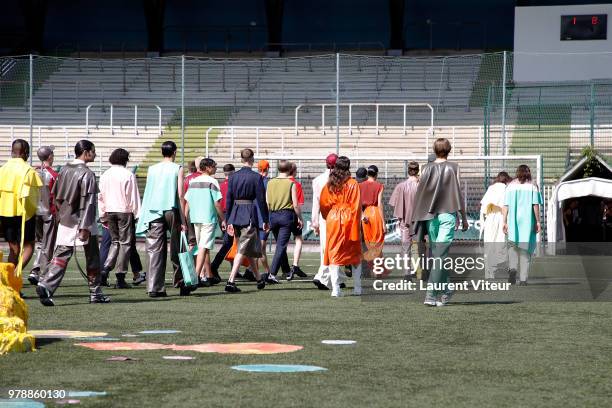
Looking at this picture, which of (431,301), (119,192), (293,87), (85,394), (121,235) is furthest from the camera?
(293,87)

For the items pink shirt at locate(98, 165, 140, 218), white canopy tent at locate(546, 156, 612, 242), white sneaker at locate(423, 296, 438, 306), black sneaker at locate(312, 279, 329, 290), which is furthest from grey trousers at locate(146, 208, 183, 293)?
white canopy tent at locate(546, 156, 612, 242)

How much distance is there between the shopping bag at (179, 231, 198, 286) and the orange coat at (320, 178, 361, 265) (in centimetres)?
163

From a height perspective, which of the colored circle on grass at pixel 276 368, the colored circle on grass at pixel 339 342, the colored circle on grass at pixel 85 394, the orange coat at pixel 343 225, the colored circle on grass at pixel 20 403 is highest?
the orange coat at pixel 343 225

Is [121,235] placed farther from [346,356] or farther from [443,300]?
[346,356]

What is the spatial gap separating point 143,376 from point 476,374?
2.11 m

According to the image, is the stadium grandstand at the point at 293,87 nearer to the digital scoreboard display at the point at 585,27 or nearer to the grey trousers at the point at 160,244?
the digital scoreboard display at the point at 585,27

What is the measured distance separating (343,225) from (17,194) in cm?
373

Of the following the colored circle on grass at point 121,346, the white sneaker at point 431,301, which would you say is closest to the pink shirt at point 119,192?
the white sneaker at point 431,301

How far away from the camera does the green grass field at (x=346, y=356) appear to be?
6453 mm

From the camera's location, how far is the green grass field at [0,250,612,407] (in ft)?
21.2

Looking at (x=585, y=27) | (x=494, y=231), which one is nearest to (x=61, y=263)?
(x=494, y=231)

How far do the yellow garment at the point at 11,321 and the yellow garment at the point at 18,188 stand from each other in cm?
327

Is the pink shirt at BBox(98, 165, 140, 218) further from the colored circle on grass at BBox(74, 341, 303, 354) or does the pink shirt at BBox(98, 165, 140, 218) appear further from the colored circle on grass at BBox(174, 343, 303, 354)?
the colored circle on grass at BBox(174, 343, 303, 354)

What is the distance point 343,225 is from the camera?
1339 centimetres
